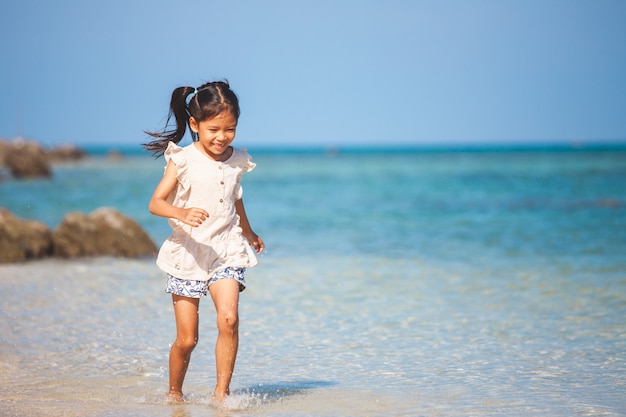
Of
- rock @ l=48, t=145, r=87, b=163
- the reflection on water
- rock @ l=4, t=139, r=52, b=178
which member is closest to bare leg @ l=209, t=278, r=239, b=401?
the reflection on water

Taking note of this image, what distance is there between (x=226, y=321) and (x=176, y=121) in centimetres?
113

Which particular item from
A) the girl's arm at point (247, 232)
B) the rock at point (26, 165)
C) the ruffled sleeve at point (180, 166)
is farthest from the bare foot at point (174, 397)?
the rock at point (26, 165)

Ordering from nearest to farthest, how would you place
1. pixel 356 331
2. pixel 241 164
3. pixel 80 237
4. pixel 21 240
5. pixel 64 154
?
1. pixel 241 164
2. pixel 356 331
3. pixel 21 240
4. pixel 80 237
5. pixel 64 154

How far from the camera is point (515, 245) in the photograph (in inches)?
485

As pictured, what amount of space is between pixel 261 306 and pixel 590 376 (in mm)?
3207

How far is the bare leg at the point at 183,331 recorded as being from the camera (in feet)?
14.6

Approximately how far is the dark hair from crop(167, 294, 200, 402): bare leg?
81cm

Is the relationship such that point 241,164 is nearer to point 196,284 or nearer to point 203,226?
point 203,226

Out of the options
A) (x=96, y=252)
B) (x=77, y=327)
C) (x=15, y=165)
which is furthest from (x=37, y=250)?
Result: (x=15, y=165)

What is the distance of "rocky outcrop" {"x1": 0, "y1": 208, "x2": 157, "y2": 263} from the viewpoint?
407 inches

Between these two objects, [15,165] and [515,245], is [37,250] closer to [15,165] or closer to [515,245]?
[515,245]

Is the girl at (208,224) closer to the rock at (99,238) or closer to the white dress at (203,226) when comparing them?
the white dress at (203,226)

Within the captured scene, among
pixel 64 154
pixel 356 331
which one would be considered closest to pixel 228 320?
pixel 356 331

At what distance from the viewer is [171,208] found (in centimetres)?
417
